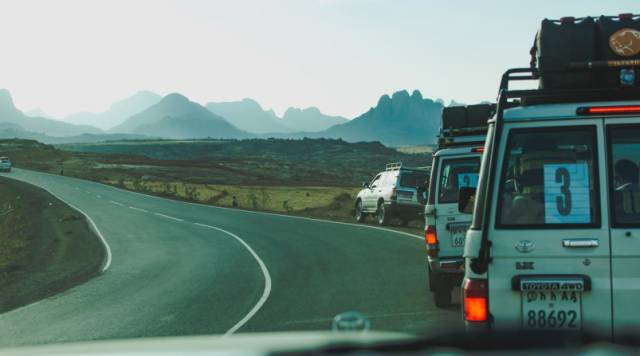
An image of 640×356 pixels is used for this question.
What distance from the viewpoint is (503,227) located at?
5254 millimetres

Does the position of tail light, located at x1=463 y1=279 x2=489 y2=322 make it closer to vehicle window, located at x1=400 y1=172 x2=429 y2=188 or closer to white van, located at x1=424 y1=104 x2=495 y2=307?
white van, located at x1=424 y1=104 x2=495 y2=307

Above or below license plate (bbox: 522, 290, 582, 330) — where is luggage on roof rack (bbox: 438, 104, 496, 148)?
above

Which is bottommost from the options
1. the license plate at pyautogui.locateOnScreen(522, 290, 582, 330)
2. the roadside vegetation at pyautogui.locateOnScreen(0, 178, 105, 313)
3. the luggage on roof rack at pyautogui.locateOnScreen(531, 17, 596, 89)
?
the roadside vegetation at pyautogui.locateOnScreen(0, 178, 105, 313)

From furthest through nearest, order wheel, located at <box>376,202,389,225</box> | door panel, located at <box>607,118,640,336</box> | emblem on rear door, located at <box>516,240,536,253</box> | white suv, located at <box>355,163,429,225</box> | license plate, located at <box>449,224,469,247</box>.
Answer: wheel, located at <box>376,202,389,225</box> < white suv, located at <box>355,163,429,225</box> < license plate, located at <box>449,224,469,247</box> < emblem on rear door, located at <box>516,240,536,253</box> < door panel, located at <box>607,118,640,336</box>

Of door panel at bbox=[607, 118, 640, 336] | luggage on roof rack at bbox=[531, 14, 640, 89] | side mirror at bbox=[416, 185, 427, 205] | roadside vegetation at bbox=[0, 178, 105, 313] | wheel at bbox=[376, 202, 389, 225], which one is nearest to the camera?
door panel at bbox=[607, 118, 640, 336]

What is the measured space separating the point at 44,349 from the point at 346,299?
10.3 metres

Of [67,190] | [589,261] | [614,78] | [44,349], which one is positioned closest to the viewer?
[44,349]

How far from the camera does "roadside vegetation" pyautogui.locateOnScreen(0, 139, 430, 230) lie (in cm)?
5350

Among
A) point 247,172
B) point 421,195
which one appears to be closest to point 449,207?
point 421,195

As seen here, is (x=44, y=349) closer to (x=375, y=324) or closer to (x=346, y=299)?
(x=375, y=324)

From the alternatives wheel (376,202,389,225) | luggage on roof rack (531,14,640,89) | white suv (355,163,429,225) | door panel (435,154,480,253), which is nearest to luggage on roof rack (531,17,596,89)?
luggage on roof rack (531,14,640,89)

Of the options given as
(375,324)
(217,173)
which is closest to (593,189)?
(375,324)

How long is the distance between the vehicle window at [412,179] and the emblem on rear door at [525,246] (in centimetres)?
2310

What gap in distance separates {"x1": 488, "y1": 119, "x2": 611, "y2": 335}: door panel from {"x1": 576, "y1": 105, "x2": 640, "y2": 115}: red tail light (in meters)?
0.07
